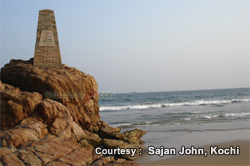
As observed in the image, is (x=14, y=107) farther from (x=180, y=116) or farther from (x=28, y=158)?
(x=180, y=116)

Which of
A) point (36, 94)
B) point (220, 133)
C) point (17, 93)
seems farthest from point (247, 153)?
point (17, 93)

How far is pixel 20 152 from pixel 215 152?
7401 millimetres

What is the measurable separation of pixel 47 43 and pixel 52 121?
15.4 feet

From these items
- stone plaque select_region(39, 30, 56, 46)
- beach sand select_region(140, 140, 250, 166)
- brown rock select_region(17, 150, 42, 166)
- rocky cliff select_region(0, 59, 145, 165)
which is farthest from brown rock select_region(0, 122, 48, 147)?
stone plaque select_region(39, 30, 56, 46)

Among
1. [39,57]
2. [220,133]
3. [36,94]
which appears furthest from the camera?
[220,133]

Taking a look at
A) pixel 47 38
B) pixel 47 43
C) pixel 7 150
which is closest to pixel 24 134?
pixel 7 150

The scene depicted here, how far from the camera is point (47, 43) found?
11.4 meters

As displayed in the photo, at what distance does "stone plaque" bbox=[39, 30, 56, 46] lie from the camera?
11351 mm

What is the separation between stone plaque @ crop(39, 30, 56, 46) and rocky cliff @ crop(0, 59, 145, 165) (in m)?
1.35

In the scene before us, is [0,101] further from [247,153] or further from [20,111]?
[247,153]

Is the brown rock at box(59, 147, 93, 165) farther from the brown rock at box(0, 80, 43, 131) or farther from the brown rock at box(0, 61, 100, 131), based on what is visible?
the brown rock at box(0, 61, 100, 131)

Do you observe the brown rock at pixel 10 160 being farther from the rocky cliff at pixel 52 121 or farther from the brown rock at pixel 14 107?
the brown rock at pixel 14 107

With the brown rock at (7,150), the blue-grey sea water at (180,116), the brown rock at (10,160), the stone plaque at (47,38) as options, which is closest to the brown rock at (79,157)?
the brown rock at (10,160)

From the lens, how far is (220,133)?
12633 millimetres
